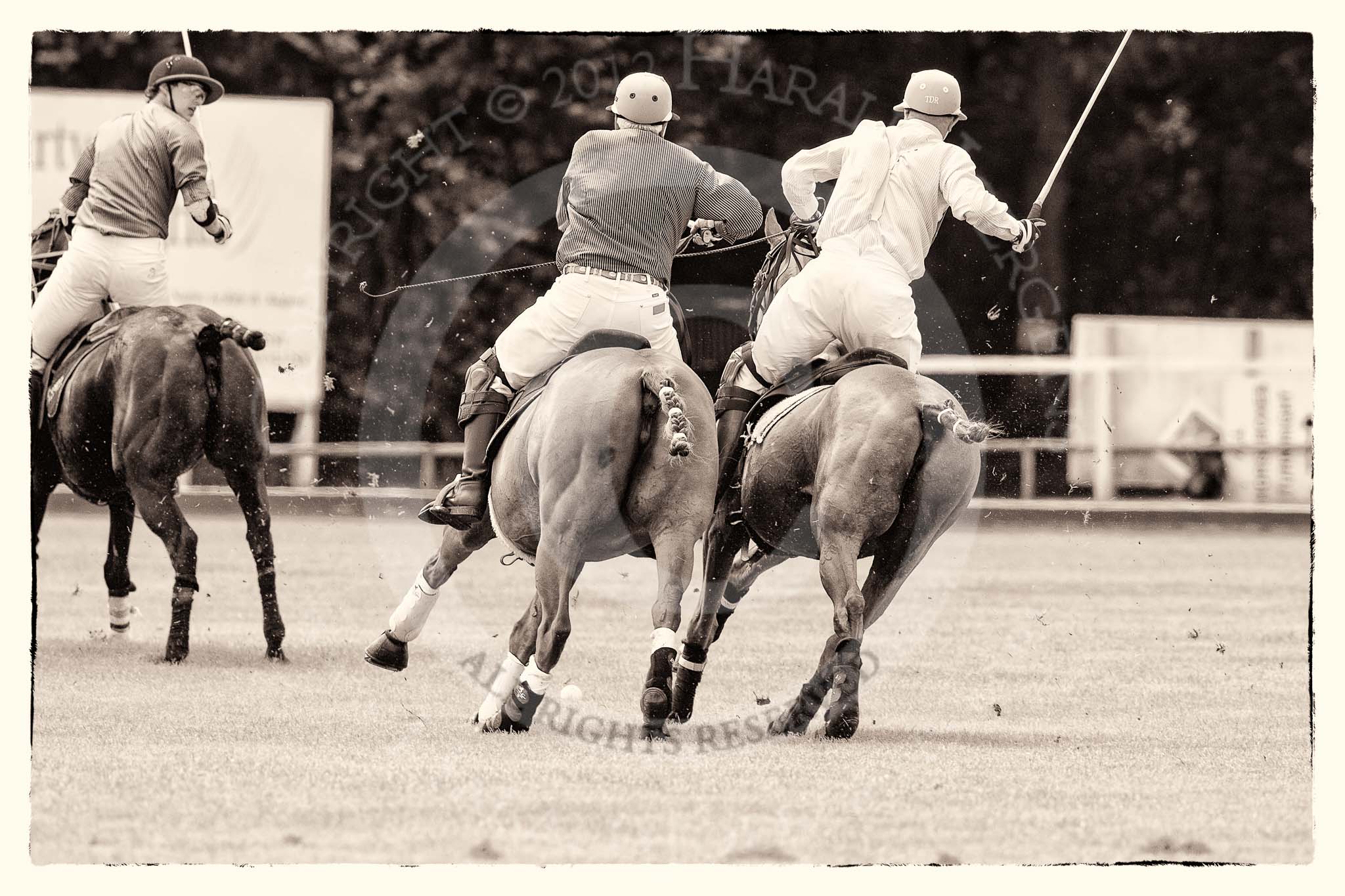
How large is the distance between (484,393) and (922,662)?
11.8 feet

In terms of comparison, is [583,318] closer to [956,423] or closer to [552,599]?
[552,599]

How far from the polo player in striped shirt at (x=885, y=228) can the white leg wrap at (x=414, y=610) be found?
2.03 m

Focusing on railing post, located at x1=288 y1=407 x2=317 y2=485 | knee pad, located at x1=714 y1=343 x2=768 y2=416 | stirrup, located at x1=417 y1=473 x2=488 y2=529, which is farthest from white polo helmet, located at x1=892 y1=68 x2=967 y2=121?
railing post, located at x1=288 y1=407 x2=317 y2=485

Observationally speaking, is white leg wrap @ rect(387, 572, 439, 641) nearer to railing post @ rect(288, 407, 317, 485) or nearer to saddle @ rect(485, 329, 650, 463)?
saddle @ rect(485, 329, 650, 463)

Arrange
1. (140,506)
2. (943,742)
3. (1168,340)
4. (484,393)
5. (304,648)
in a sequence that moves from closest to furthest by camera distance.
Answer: (943,742)
(484,393)
(140,506)
(304,648)
(1168,340)

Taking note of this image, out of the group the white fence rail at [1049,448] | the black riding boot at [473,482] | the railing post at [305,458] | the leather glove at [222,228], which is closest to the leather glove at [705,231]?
the black riding boot at [473,482]

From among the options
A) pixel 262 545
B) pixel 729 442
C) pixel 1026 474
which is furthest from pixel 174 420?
pixel 1026 474

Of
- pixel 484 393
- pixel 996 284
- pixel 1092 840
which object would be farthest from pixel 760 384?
pixel 996 284

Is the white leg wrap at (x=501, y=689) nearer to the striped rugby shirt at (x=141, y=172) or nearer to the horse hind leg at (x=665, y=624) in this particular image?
the horse hind leg at (x=665, y=624)

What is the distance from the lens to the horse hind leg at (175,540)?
10.6m

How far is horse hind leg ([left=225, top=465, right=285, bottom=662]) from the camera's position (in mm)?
10859

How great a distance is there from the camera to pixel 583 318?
8703mm

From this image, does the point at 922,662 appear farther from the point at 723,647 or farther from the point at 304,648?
the point at 304,648

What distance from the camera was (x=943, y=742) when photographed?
8539mm
